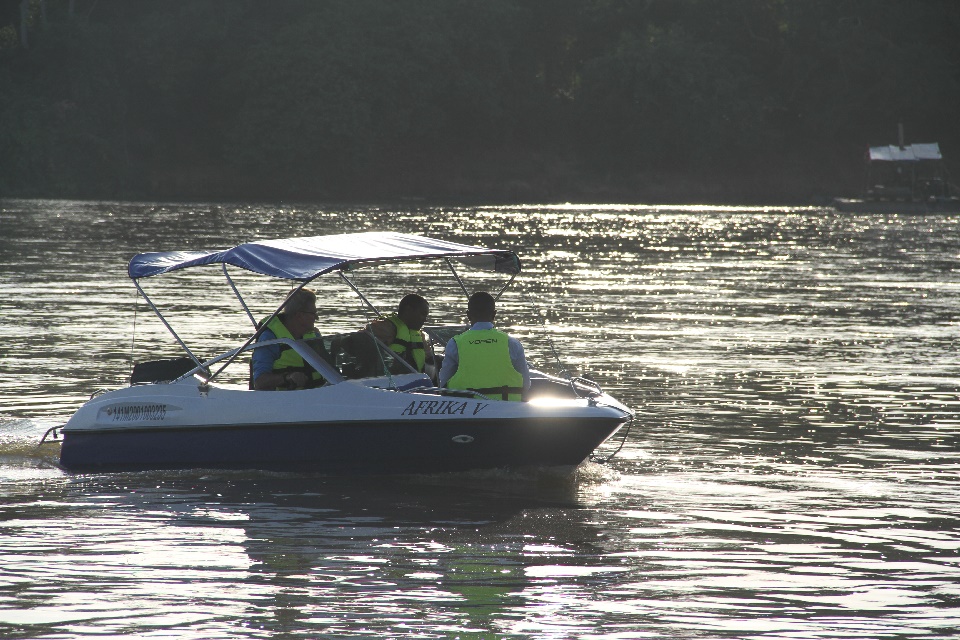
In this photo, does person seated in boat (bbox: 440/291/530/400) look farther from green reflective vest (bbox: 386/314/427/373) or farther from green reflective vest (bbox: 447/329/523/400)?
green reflective vest (bbox: 386/314/427/373)

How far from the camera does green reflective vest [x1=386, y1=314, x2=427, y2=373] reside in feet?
42.5

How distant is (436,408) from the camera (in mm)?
11648

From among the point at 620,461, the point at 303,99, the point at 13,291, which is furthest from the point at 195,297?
the point at 303,99

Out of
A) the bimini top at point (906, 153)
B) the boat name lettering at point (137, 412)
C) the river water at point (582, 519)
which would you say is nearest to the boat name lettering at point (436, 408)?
the river water at point (582, 519)

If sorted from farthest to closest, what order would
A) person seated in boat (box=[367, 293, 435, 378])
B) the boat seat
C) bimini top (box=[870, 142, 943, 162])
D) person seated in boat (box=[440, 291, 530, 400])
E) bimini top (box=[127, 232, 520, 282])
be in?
bimini top (box=[870, 142, 943, 162])
the boat seat
person seated in boat (box=[367, 293, 435, 378])
bimini top (box=[127, 232, 520, 282])
person seated in boat (box=[440, 291, 530, 400])

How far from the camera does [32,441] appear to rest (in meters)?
13.8

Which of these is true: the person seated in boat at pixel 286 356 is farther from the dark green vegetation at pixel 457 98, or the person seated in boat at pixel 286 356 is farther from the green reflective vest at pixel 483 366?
the dark green vegetation at pixel 457 98

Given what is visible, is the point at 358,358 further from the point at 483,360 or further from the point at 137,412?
the point at 137,412

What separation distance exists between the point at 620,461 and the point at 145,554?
499 centimetres

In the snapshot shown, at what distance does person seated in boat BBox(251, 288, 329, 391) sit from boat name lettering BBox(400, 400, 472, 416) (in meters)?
1.23

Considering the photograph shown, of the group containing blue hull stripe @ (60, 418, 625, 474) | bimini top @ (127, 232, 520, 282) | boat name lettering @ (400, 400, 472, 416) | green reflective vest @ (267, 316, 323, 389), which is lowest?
blue hull stripe @ (60, 418, 625, 474)

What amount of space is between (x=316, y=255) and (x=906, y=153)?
64.5 meters

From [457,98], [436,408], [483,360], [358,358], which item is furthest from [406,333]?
[457,98]

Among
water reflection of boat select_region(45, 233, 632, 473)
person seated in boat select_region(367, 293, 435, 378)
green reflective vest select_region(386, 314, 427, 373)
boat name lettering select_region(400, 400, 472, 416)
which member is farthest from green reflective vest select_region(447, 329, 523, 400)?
green reflective vest select_region(386, 314, 427, 373)
